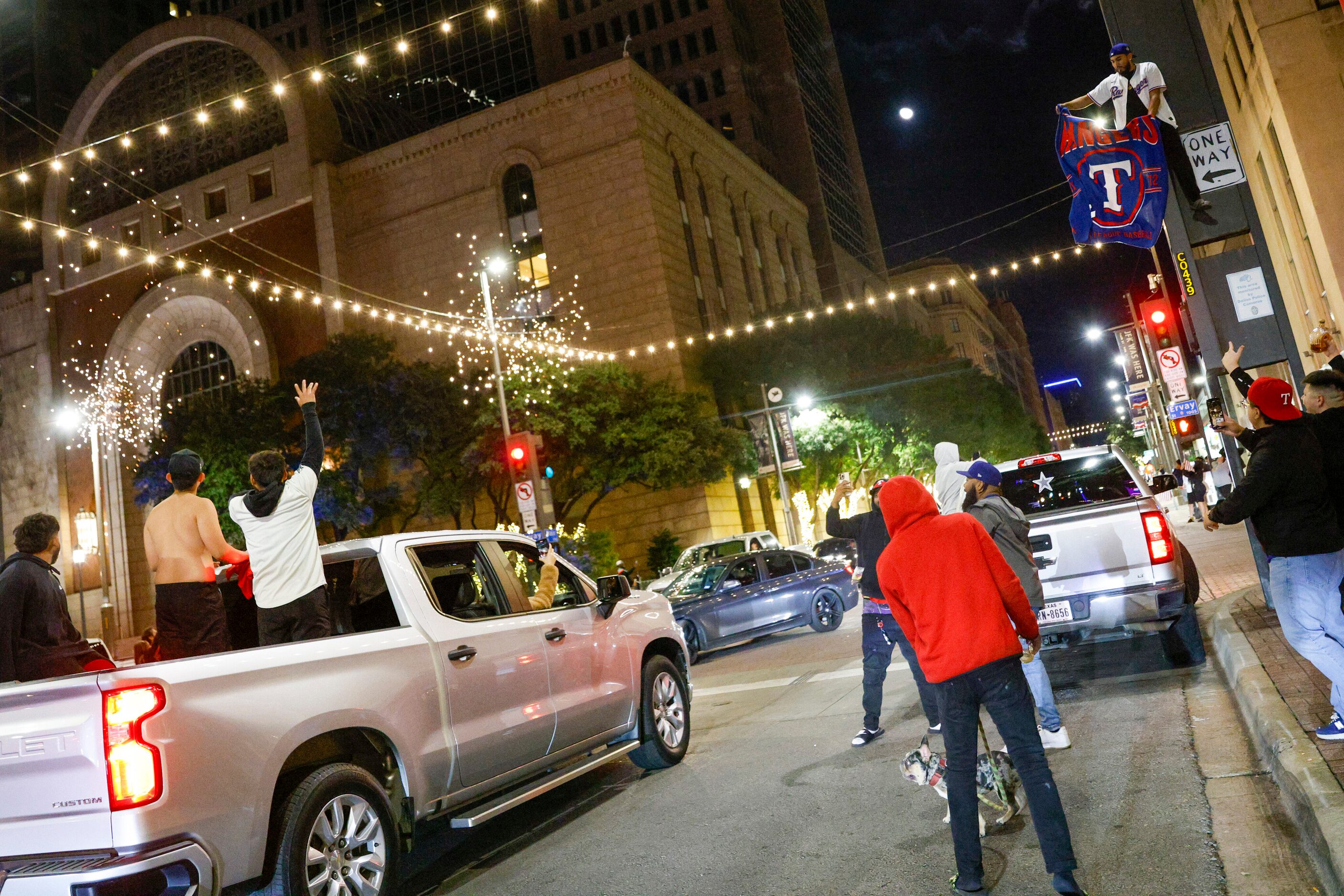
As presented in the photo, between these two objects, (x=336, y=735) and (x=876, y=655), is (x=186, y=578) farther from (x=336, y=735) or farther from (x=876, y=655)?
(x=876, y=655)

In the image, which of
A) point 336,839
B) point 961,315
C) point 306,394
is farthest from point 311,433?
point 961,315

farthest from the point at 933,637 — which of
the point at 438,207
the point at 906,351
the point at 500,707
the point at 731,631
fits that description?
the point at 438,207

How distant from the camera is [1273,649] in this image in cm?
718

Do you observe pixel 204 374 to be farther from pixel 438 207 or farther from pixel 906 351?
pixel 906 351

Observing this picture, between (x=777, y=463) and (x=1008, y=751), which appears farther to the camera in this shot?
(x=777, y=463)

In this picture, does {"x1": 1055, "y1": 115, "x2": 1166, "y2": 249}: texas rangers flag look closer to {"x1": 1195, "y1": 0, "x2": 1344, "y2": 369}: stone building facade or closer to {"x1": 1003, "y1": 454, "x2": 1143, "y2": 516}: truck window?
{"x1": 1003, "y1": 454, "x2": 1143, "y2": 516}: truck window

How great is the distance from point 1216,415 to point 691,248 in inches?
1626

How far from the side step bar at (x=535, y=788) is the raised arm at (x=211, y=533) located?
75.7 inches

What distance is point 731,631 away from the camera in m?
14.9

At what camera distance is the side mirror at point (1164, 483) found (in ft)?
24.8

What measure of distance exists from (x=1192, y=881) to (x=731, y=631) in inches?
438

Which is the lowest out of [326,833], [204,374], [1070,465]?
[326,833]

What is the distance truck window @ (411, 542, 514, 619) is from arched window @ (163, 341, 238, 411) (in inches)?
1856

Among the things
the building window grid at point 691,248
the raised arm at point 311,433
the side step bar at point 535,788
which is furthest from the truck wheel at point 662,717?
the building window grid at point 691,248
